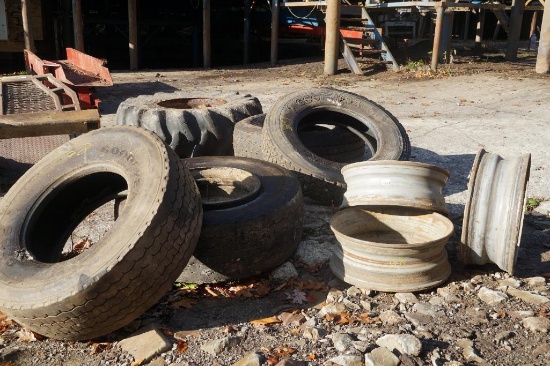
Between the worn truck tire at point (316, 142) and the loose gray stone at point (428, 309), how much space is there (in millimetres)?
2513

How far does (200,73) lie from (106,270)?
1315cm

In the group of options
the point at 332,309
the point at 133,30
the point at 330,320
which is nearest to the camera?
the point at 330,320

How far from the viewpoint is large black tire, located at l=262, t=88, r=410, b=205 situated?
17.3ft

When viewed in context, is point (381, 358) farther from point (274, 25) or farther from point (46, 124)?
point (274, 25)

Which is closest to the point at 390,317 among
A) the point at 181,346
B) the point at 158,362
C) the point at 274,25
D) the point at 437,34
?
the point at 181,346

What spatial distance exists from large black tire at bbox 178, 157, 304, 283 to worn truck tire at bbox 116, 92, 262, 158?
1552 mm

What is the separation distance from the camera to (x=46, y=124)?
4.12m

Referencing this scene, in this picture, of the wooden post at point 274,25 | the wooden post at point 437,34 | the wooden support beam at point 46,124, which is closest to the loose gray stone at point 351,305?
the wooden support beam at point 46,124

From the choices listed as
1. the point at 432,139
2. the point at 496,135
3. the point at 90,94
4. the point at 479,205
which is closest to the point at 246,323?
the point at 479,205

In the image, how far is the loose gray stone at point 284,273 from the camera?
4.09 metres

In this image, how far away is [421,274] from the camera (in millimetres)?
3816

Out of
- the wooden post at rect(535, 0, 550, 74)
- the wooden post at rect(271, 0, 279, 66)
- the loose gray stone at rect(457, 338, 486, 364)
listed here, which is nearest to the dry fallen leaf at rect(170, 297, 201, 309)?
the loose gray stone at rect(457, 338, 486, 364)

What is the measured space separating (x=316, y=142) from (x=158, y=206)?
3099 mm

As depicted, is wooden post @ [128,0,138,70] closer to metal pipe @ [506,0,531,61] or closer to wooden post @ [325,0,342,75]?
wooden post @ [325,0,342,75]
